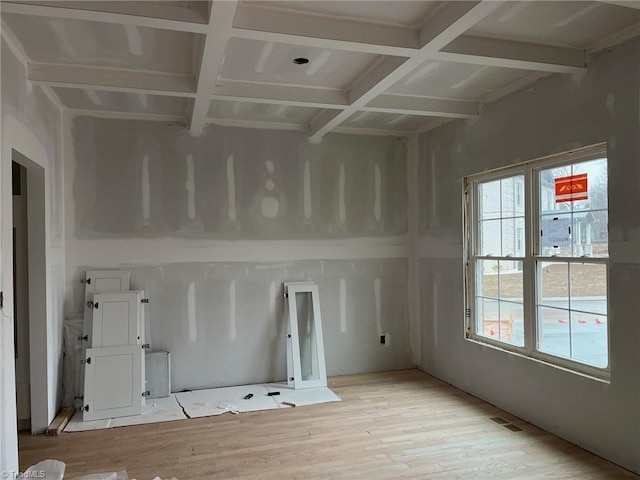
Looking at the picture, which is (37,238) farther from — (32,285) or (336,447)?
(336,447)

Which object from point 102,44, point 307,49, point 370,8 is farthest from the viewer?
point 307,49

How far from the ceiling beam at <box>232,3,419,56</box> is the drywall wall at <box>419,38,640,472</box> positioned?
140cm

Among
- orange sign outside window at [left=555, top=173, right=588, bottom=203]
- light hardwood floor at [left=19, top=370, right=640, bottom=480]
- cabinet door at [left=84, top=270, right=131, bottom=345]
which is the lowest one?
light hardwood floor at [left=19, top=370, right=640, bottom=480]

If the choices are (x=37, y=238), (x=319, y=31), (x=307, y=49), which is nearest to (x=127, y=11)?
(x=319, y=31)

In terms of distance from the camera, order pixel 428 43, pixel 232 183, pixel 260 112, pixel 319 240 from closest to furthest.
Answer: pixel 428 43, pixel 260 112, pixel 232 183, pixel 319 240

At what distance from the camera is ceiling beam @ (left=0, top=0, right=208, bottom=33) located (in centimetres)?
239

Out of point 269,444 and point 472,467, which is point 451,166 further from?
point 269,444

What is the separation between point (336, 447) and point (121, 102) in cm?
351

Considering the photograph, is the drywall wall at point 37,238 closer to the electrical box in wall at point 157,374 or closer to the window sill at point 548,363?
the electrical box in wall at point 157,374

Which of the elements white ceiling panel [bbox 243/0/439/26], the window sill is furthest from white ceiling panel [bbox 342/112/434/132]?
the window sill

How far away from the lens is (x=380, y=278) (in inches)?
215

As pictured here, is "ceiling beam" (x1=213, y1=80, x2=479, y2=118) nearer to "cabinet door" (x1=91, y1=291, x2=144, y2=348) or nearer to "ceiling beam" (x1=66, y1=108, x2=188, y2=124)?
"ceiling beam" (x1=66, y1=108, x2=188, y2=124)

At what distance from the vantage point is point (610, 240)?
10.2ft

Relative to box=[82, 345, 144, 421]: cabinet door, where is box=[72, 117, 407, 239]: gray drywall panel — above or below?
above
